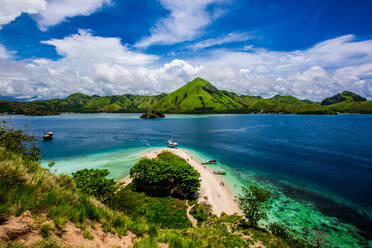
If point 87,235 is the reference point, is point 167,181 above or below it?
below

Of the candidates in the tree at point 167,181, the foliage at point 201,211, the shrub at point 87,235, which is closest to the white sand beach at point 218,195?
the foliage at point 201,211

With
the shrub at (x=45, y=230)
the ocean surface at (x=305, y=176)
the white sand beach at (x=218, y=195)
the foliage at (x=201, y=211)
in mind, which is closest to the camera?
the shrub at (x=45, y=230)

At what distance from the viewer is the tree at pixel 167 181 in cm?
4009

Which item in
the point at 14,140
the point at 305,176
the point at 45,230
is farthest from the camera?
the point at 305,176

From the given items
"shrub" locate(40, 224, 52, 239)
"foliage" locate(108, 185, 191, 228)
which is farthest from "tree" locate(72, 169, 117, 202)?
"shrub" locate(40, 224, 52, 239)

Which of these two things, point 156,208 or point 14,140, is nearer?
point 14,140

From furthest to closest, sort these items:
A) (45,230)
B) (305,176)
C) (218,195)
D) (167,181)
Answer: (305,176) < (218,195) < (167,181) < (45,230)

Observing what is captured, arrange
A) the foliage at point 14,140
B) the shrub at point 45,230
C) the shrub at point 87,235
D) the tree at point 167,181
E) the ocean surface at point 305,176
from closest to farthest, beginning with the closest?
the shrub at point 45,230, the shrub at point 87,235, the foliage at point 14,140, the ocean surface at point 305,176, the tree at point 167,181

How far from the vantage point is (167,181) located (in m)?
40.6

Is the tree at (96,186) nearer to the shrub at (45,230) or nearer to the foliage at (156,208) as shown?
the foliage at (156,208)

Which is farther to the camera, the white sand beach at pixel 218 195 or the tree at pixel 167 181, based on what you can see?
the tree at pixel 167 181

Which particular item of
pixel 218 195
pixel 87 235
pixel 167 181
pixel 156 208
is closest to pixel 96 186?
pixel 156 208

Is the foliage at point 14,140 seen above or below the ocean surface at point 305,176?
above

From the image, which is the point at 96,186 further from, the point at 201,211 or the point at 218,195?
the point at 218,195
